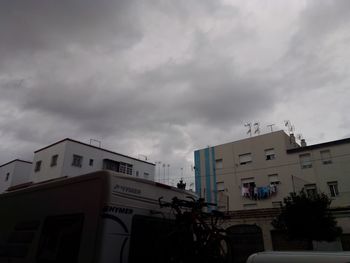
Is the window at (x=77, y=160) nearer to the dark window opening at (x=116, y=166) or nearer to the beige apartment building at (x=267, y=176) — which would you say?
the dark window opening at (x=116, y=166)

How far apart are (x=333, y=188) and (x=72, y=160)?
2560cm

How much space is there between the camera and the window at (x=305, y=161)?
3222 centimetres

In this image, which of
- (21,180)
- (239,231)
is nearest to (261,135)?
(239,231)

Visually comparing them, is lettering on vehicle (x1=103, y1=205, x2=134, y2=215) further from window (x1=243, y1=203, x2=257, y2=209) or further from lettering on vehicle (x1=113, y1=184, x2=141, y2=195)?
window (x1=243, y1=203, x2=257, y2=209)

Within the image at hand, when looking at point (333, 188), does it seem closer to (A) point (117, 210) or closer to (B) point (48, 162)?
(B) point (48, 162)

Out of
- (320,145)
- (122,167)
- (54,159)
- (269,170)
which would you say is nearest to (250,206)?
(269,170)

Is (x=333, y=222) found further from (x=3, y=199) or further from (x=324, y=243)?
(x=3, y=199)

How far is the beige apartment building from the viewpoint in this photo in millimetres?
25578

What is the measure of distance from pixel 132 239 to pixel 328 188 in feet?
97.8

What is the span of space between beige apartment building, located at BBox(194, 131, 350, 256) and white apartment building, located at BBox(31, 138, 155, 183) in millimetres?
10195

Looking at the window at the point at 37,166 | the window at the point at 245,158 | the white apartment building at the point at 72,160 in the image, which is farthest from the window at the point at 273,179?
the window at the point at 37,166

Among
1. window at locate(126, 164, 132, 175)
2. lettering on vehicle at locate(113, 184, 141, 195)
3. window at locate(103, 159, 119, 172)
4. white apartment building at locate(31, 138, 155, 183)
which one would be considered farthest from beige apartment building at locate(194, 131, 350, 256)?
lettering on vehicle at locate(113, 184, 141, 195)

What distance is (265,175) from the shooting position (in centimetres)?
3472

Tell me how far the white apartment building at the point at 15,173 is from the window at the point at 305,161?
110ft
